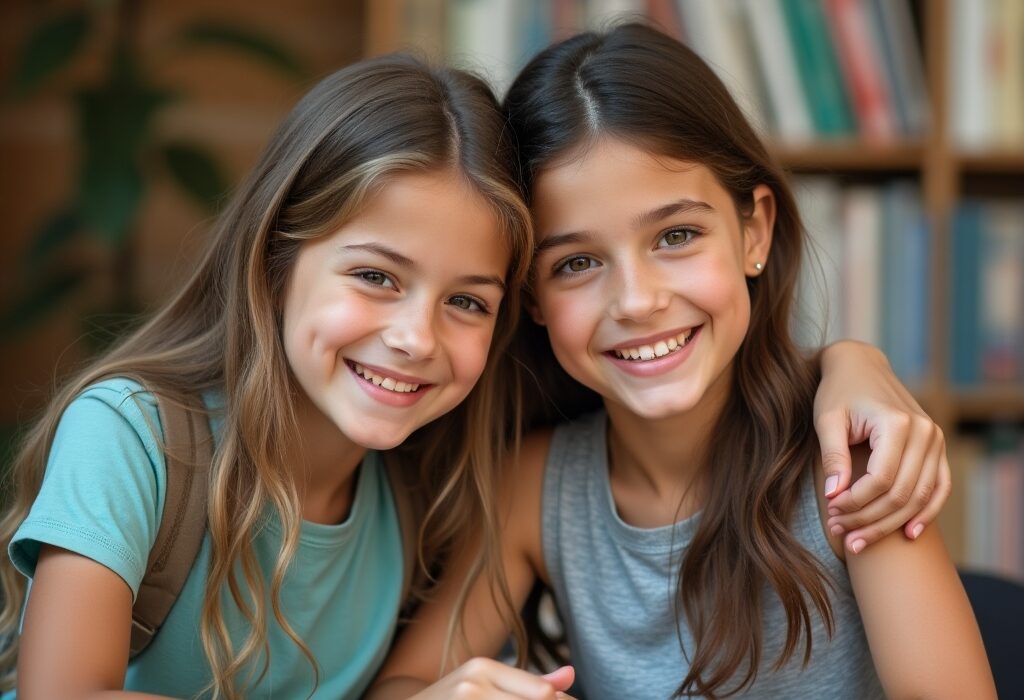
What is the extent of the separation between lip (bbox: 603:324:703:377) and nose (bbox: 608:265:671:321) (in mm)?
37

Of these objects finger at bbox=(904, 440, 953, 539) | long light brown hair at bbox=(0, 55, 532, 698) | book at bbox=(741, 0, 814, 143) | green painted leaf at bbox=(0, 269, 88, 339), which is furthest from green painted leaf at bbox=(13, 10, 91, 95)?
finger at bbox=(904, 440, 953, 539)

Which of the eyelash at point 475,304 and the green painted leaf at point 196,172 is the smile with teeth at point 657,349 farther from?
the green painted leaf at point 196,172

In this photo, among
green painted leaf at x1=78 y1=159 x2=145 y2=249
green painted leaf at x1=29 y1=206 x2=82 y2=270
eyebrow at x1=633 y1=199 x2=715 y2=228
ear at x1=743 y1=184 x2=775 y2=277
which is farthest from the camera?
green painted leaf at x1=29 y1=206 x2=82 y2=270

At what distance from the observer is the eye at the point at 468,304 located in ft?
3.65

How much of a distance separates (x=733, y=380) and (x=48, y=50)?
1.46m

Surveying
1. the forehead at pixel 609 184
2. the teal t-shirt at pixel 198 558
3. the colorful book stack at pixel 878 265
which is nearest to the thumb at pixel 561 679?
the teal t-shirt at pixel 198 558

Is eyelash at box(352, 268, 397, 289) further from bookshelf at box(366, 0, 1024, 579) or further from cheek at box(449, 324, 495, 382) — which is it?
bookshelf at box(366, 0, 1024, 579)

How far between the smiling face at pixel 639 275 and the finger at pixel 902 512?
21cm

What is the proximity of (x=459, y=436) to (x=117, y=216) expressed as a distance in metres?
1.02

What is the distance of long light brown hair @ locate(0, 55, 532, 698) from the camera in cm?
106

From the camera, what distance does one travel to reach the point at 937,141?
2.00 metres

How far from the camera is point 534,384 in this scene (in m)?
1.31

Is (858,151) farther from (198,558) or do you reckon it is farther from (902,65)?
(198,558)

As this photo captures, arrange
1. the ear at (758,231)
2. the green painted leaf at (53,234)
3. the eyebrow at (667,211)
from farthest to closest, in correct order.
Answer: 1. the green painted leaf at (53,234)
2. the ear at (758,231)
3. the eyebrow at (667,211)
